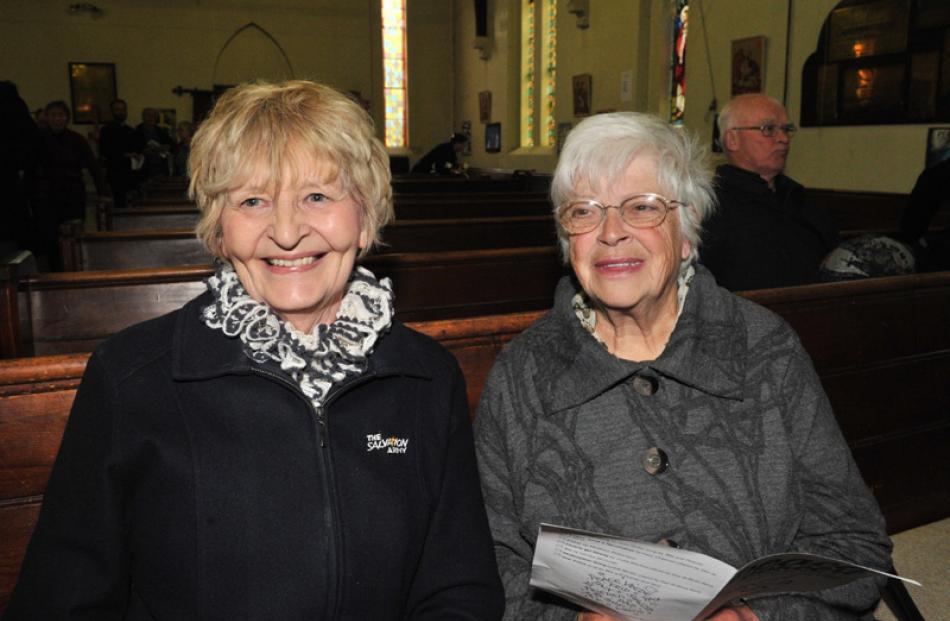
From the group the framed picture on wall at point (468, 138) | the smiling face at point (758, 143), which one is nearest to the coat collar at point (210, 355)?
the smiling face at point (758, 143)

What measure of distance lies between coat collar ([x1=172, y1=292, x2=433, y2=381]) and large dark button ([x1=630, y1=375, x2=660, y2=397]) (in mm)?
428

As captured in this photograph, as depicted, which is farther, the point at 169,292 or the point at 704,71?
→ the point at 704,71

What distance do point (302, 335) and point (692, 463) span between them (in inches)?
29.8

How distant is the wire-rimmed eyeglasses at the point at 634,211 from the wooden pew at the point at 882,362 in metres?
0.47

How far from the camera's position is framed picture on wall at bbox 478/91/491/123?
1476cm

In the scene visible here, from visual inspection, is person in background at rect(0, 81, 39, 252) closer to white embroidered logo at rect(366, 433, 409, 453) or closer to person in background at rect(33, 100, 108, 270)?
person in background at rect(33, 100, 108, 270)

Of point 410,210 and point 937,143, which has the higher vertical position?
point 937,143

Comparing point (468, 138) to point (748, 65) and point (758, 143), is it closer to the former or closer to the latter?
point (748, 65)

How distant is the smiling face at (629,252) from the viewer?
5.24ft

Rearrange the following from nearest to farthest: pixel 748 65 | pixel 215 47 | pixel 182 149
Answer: pixel 748 65
pixel 182 149
pixel 215 47

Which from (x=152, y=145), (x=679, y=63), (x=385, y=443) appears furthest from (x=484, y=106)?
(x=385, y=443)

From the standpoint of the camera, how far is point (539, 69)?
42.8ft

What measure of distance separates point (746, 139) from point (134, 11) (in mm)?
13833

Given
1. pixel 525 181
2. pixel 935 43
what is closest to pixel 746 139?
pixel 935 43
